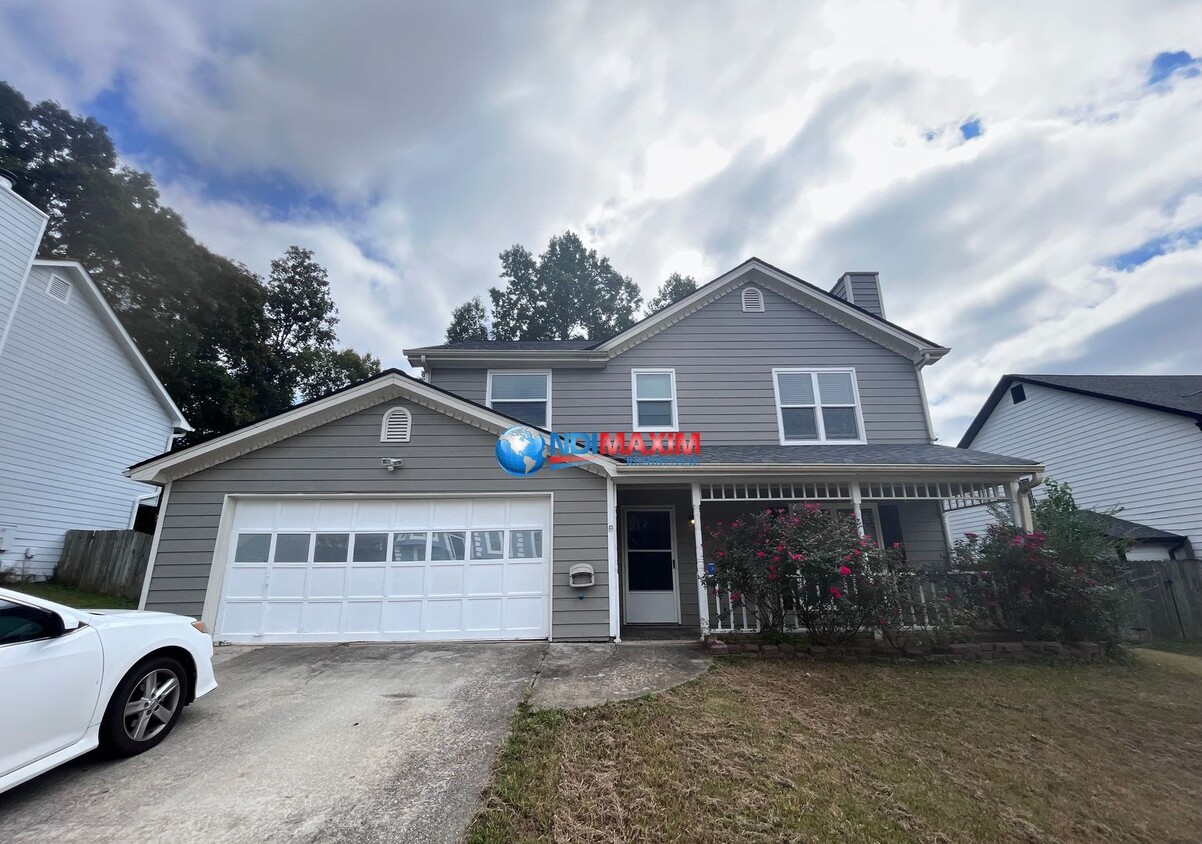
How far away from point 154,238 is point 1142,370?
1568 inches

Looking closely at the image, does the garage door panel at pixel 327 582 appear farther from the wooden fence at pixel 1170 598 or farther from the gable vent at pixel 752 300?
the wooden fence at pixel 1170 598

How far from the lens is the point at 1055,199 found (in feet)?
33.4

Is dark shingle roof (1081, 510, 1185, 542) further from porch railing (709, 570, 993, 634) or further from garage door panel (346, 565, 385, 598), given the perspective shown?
garage door panel (346, 565, 385, 598)

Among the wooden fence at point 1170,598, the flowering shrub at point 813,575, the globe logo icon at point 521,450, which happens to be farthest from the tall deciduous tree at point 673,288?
the flowering shrub at point 813,575

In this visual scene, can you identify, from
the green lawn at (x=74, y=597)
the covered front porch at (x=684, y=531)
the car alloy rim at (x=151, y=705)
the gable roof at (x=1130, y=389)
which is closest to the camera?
the car alloy rim at (x=151, y=705)

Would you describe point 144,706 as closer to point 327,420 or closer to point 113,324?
point 327,420

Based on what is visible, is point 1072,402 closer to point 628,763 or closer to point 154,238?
point 628,763

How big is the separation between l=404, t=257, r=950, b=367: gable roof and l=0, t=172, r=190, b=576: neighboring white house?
8.86 m

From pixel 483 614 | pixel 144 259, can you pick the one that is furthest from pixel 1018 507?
pixel 144 259

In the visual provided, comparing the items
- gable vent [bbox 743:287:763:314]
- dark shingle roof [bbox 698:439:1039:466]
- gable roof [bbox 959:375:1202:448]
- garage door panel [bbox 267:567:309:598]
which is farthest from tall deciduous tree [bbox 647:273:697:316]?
garage door panel [bbox 267:567:309:598]

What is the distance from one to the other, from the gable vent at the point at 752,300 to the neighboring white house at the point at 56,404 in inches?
621

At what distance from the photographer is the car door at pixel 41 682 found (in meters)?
2.79

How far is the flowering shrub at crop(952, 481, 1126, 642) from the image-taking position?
646 centimetres

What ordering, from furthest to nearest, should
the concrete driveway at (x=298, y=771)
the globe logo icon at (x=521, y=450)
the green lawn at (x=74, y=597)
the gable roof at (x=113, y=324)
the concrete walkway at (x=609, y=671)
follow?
the gable roof at (x=113, y=324), the green lawn at (x=74, y=597), the globe logo icon at (x=521, y=450), the concrete walkway at (x=609, y=671), the concrete driveway at (x=298, y=771)
